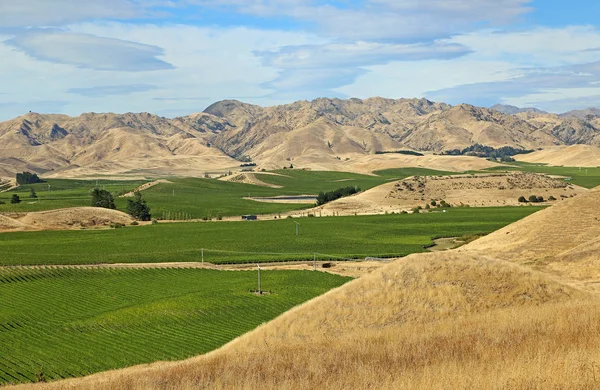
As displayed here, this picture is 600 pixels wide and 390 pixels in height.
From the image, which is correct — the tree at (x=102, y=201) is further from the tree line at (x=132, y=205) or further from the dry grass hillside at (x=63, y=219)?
the dry grass hillside at (x=63, y=219)

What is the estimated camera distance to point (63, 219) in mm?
153500

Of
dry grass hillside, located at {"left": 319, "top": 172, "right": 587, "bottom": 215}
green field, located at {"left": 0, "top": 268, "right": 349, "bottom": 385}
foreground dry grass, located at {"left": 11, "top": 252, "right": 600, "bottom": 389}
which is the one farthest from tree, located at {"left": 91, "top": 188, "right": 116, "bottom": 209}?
foreground dry grass, located at {"left": 11, "top": 252, "right": 600, "bottom": 389}

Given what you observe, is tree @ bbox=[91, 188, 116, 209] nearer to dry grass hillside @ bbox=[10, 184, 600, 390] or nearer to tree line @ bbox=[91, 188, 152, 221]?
tree line @ bbox=[91, 188, 152, 221]

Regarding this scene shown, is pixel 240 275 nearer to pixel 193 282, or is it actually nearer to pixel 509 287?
pixel 193 282

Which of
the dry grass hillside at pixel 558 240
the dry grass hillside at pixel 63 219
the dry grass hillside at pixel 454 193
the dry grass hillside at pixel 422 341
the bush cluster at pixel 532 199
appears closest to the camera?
the dry grass hillside at pixel 422 341

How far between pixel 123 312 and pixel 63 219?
99439 millimetres

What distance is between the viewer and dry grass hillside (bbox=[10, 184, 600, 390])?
704 inches

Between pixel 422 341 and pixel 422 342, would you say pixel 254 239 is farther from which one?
pixel 422 342

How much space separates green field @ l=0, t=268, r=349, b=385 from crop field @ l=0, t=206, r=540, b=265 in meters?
12.9

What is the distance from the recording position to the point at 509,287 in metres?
40.1

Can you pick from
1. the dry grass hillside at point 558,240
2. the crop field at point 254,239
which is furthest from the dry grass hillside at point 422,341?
the crop field at point 254,239

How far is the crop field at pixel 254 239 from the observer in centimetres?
9925

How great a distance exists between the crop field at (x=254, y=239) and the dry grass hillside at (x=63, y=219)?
421 inches

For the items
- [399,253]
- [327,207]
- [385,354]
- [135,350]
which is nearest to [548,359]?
[385,354]
